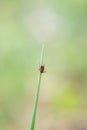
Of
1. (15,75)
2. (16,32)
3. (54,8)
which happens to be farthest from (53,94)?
(54,8)

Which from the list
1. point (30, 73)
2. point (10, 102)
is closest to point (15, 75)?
point (30, 73)

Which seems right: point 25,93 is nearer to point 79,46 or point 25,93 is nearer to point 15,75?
point 15,75

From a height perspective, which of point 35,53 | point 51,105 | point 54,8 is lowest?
point 51,105

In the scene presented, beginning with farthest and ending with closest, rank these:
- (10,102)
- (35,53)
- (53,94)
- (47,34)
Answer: (47,34) < (35,53) < (53,94) < (10,102)

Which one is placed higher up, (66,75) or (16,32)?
(16,32)

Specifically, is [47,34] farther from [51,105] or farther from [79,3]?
[51,105]

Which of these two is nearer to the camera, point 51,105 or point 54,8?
point 51,105

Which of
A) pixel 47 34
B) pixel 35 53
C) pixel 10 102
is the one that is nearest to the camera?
pixel 10 102
